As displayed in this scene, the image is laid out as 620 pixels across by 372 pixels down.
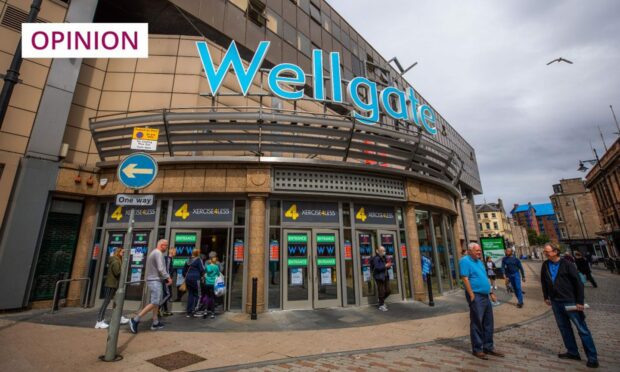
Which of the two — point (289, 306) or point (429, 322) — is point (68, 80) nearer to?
point (289, 306)

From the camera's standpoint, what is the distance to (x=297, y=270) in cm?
904

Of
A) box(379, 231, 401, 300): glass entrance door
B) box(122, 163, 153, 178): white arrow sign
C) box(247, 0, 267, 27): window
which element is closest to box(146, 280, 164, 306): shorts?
box(122, 163, 153, 178): white arrow sign

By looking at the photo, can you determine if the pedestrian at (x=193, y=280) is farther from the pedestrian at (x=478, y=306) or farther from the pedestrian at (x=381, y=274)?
the pedestrian at (x=478, y=306)

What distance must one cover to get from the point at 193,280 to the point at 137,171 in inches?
157

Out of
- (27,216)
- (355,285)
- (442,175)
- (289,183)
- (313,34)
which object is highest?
(313,34)

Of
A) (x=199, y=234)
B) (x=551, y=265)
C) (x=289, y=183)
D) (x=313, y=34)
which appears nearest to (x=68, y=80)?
(x=199, y=234)

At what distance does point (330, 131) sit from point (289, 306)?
19.0ft

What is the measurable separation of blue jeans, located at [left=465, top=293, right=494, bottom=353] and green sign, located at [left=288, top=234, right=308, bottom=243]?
17.4 ft

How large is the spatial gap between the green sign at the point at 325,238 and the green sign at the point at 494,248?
10839mm

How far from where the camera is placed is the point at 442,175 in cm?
1289

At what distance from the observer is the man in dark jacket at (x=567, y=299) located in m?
4.29

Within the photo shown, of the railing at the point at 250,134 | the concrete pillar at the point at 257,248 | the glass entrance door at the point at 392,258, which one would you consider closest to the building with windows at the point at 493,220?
the glass entrance door at the point at 392,258

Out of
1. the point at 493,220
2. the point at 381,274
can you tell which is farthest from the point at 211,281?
the point at 493,220

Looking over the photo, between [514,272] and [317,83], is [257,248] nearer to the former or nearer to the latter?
[317,83]
